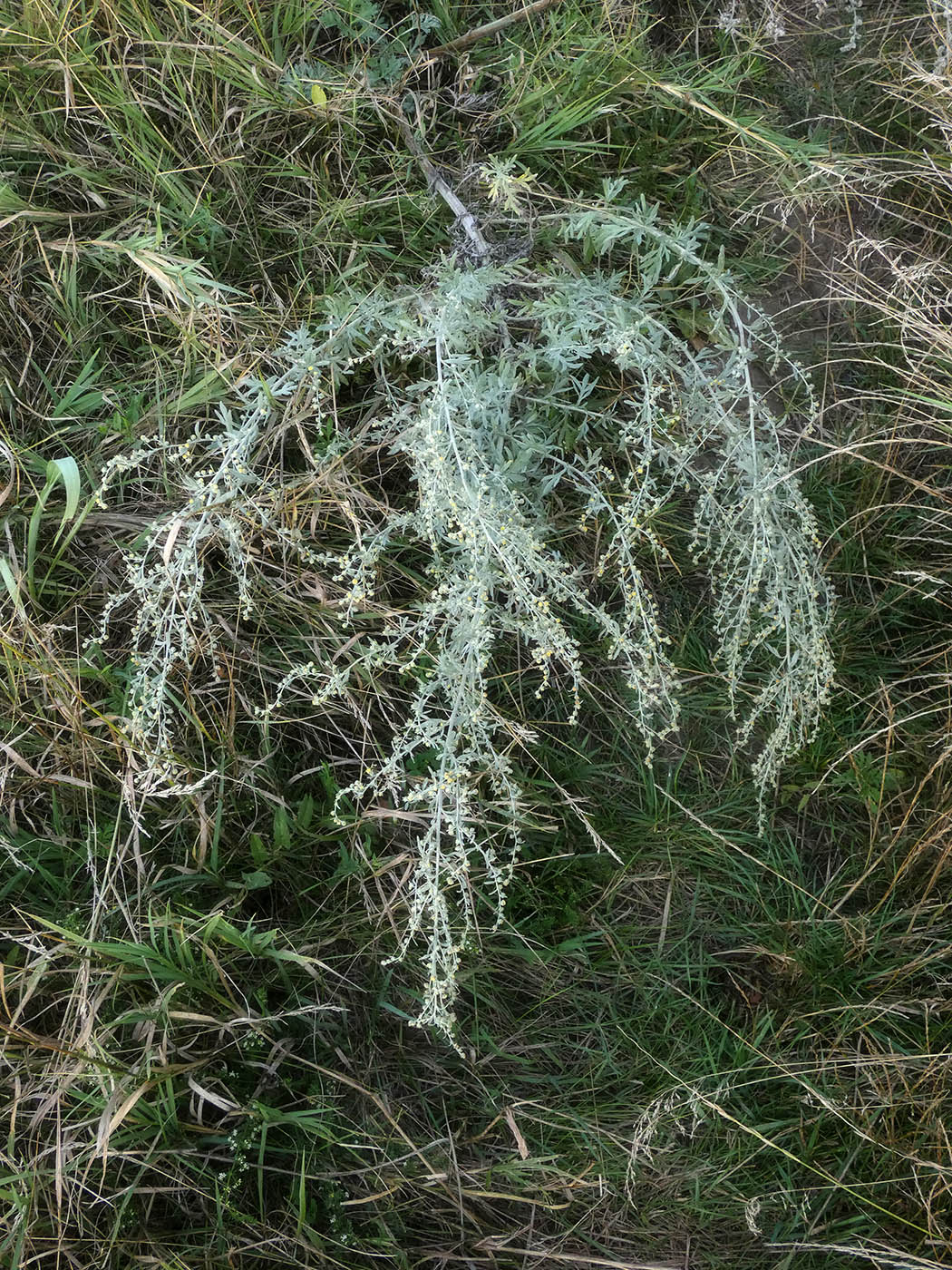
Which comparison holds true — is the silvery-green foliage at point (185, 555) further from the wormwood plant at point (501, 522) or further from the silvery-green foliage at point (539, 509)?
the silvery-green foliage at point (539, 509)

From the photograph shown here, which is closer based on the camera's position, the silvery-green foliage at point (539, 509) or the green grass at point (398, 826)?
the silvery-green foliage at point (539, 509)

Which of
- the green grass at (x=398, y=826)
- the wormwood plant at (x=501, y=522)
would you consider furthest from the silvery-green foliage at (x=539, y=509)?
the green grass at (x=398, y=826)

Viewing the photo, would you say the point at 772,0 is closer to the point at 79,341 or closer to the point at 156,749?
the point at 79,341

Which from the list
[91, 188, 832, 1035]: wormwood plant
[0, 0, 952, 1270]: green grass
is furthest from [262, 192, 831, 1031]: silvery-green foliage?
[0, 0, 952, 1270]: green grass

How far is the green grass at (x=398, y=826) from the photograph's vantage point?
90.3 inches

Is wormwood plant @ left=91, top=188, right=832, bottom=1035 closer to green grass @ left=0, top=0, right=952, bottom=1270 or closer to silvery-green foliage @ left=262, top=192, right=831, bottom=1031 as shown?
silvery-green foliage @ left=262, top=192, right=831, bottom=1031

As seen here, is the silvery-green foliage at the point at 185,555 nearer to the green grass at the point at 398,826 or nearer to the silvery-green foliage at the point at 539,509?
the green grass at the point at 398,826

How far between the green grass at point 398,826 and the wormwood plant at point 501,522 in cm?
15

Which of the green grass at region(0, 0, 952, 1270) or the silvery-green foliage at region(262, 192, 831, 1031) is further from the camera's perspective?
the green grass at region(0, 0, 952, 1270)

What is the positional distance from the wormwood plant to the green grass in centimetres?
15

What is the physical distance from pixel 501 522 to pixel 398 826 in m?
0.90

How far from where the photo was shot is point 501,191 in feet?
8.22

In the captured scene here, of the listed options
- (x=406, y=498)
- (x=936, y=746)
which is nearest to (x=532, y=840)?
(x=406, y=498)

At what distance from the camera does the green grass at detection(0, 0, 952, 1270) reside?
2.29 meters
